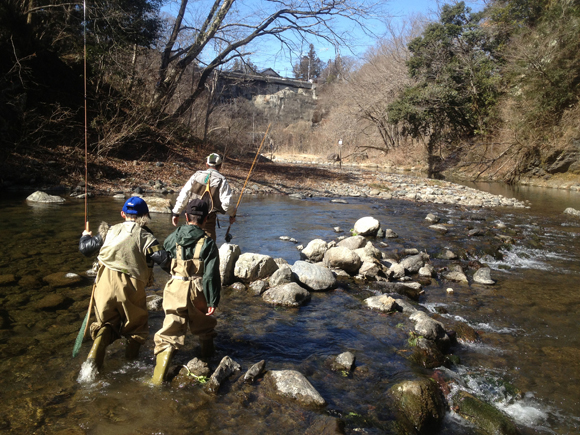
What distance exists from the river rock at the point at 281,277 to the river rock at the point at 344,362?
1932 mm

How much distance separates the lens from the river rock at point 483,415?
3.13m

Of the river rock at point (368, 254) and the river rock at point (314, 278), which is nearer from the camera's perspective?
the river rock at point (314, 278)

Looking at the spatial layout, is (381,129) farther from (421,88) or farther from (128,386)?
(128,386)

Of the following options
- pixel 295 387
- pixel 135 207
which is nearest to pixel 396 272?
pixel 295 387

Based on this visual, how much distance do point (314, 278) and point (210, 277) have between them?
281cm

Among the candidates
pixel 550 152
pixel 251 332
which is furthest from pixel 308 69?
pixel 251 332

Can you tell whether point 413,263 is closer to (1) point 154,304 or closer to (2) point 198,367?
(1) point 154,304

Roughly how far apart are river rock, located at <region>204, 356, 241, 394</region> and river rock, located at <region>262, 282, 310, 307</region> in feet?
5.61

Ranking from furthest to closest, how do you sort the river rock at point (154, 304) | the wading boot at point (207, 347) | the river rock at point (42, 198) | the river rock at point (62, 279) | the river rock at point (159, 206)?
1. the river rock at point (159, 206)
2. the river rock at point (42, 198)
3. the river rock at point (62, 279)
4. the river rock at point (154, 304)
5. the wading boot at point (207, 347)

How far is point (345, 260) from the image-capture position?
6.65m

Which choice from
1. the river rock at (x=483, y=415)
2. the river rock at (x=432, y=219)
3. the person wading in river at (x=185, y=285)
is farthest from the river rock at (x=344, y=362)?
the river rock at (x=432, y=219)

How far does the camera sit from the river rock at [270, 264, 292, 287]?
573cm

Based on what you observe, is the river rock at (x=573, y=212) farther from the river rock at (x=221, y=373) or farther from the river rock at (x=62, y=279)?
the river rock at (x=62, y=279)

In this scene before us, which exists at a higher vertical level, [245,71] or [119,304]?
[245,71]
